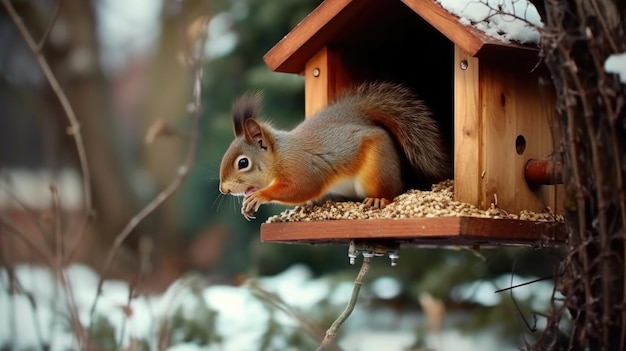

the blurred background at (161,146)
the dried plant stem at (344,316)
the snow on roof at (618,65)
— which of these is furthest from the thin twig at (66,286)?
the snow on roof at (618,65)

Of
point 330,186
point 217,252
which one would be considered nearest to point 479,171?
point 330,186

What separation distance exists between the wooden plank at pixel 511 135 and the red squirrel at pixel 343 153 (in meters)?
0.23

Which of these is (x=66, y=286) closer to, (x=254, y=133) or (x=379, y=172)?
(x=254, y=133)

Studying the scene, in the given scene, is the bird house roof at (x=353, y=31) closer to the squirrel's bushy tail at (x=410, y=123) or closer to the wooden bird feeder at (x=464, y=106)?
the wooden bird feeder at (x=464, y=106)

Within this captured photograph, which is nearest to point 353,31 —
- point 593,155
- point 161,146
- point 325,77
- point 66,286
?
point 325,77

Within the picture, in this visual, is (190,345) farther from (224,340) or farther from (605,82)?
(605,82)

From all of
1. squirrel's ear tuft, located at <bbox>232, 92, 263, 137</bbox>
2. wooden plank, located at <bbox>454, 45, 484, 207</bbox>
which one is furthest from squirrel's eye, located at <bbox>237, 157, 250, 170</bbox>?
wooden plank, located at <bbox>454, 45, 484, 207</bbox>

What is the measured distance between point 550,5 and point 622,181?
0.32 metres

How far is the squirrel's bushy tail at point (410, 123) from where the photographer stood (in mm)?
2453

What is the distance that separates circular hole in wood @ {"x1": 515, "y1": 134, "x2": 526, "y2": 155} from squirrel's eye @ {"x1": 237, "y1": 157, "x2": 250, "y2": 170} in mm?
→ 633

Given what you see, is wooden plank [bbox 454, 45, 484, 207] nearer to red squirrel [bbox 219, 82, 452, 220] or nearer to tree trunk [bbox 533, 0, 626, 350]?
red squirrel [bbox 219, 82, 452, 220]

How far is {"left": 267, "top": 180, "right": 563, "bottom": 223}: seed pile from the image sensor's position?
85.0 inches

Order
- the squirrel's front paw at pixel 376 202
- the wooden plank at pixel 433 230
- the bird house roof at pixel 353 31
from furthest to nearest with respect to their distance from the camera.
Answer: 1. the squirrel's front paw at pixel 376 202
2. the bird house roof at pixel 353 31
3. the wooden plank at pixel 433 230

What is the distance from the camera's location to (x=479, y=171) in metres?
2.21
